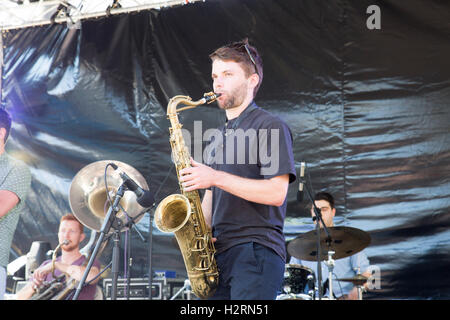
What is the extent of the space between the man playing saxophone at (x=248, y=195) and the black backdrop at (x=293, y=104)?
263 cm

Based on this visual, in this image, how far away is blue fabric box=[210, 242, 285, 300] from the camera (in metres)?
2.46

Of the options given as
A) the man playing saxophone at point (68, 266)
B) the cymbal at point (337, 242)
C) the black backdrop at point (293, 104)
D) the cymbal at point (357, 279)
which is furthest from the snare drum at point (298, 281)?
the man playing saxophone at point (68, 266)

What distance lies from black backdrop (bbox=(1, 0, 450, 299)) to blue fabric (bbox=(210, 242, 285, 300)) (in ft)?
9.07

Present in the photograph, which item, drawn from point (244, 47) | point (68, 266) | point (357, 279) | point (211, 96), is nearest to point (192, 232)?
point (211, 96)

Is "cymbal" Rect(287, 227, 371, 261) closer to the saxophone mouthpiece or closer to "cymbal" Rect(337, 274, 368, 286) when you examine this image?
Answer: "cymbal" Rect(337, 274, 368, 286)

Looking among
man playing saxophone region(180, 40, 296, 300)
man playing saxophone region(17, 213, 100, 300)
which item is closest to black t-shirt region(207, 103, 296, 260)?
man playing saxophone region(180, 40, 296, 300)

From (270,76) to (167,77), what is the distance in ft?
3.94

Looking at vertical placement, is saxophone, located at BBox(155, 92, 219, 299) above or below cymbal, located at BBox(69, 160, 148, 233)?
below

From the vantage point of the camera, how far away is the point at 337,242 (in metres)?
4.86

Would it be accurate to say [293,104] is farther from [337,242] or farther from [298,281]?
[298,281]

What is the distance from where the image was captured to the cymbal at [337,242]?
15.7 ft

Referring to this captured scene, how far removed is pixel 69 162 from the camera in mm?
5914

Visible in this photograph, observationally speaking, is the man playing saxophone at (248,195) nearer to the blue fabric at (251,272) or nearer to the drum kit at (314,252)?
the blue fabric at (251,272)

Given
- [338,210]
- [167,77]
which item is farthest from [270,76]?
[338,210]
